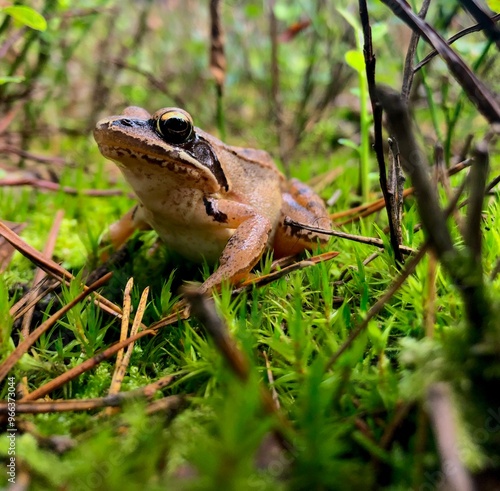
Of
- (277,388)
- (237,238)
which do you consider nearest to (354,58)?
(237,238)

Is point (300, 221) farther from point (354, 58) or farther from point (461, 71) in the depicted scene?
point (461, 71)

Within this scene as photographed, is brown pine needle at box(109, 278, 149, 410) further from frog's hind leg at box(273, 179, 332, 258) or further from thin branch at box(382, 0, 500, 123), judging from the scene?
thin branch at box(382, 0, 500, 123)

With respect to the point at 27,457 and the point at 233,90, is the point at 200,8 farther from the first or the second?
the point at 27,457

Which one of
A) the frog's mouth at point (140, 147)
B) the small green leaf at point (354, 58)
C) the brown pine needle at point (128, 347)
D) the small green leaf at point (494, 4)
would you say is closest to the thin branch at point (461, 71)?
the small green leaf at point (494, 4)

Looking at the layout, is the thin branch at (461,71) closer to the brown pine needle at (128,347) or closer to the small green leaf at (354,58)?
the small green leaf at (354,58)

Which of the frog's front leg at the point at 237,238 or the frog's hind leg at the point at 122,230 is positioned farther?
the frog's hind leg at the point at 122,230

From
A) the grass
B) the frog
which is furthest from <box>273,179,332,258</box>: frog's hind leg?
the grass
